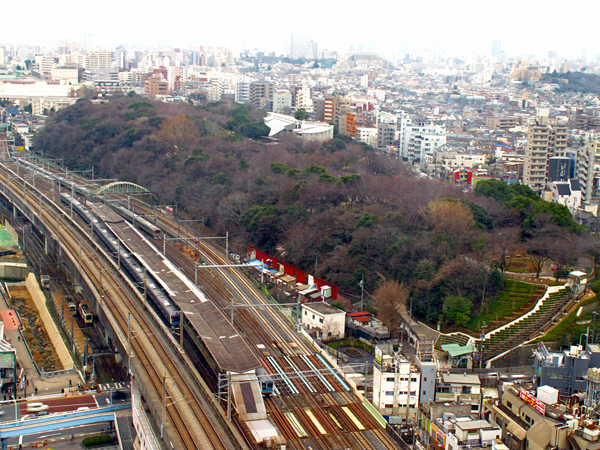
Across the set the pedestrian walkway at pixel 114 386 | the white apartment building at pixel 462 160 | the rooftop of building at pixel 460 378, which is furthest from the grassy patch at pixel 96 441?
the white apartment building at pixel 462 160

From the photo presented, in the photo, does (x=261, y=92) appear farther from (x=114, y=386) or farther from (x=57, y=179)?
(x=114, y=386)

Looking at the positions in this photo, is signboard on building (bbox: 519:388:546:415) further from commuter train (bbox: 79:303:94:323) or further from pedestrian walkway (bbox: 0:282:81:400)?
commuter train (bbox: 79:303:94:323)

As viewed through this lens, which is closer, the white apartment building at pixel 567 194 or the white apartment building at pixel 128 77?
the white apartment building at pixel 567 194

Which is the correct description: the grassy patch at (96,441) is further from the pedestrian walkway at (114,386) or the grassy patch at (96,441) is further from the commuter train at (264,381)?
the commuter train at (264,381)

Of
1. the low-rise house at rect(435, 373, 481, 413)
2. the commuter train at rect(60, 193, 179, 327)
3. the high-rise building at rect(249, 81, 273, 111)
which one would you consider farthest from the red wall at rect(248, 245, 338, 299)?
the high-rise building at rect(249, 81, 273, 111)

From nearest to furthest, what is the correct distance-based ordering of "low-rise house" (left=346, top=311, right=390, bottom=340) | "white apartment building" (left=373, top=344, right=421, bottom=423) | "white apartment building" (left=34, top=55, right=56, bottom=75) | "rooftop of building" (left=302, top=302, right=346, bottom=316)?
"white apartment building" (left=373, top=344, right=421, bottom=423), "low-rise house" (left=346, top=311, right=390, bottom=340), "rooftop of building" (left=302, top=302, right=346, bottom=316), "white apartment building" (left=34, top=55, right=56, bottom=75)

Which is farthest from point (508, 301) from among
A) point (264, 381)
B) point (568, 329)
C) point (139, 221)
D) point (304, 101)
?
point (304, 101)

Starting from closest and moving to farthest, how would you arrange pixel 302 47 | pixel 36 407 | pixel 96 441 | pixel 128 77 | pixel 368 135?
pixel 96 441, pixel 36 407, pixel 368 135, pixel 128 77, pixel 302 47
